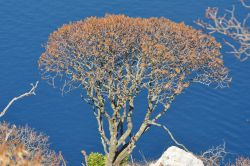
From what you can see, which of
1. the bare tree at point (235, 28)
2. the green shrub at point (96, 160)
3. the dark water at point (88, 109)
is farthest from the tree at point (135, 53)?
the dark water at point (88, 109)

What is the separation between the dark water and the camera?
178 feet

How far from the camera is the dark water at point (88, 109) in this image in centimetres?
5434

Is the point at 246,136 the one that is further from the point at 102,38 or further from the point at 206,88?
the point at 102,38

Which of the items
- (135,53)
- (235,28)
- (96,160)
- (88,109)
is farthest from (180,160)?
(235,28)

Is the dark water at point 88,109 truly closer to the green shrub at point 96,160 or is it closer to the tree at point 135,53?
the green shrub at point 96,160

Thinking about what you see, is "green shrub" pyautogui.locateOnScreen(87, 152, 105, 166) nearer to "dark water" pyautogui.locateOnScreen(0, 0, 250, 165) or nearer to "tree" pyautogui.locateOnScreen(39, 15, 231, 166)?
"tree" pyautogui.locateOnScreen(39, 15, 231, 166)

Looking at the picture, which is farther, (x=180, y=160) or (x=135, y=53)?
(x=180, y=160)

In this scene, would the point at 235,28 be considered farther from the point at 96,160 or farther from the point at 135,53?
the point at 96,160

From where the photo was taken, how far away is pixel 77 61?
118ft

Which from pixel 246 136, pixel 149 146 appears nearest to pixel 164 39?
pixel 149 146

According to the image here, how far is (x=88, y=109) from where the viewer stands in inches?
2304

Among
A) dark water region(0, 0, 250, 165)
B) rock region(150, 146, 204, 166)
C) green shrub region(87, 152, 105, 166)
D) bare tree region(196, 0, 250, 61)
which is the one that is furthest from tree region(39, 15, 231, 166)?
dark water region(0, 0, 250, 165)

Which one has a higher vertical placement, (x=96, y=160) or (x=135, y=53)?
(x=135, y=53)

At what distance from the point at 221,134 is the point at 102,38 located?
24305 mm
